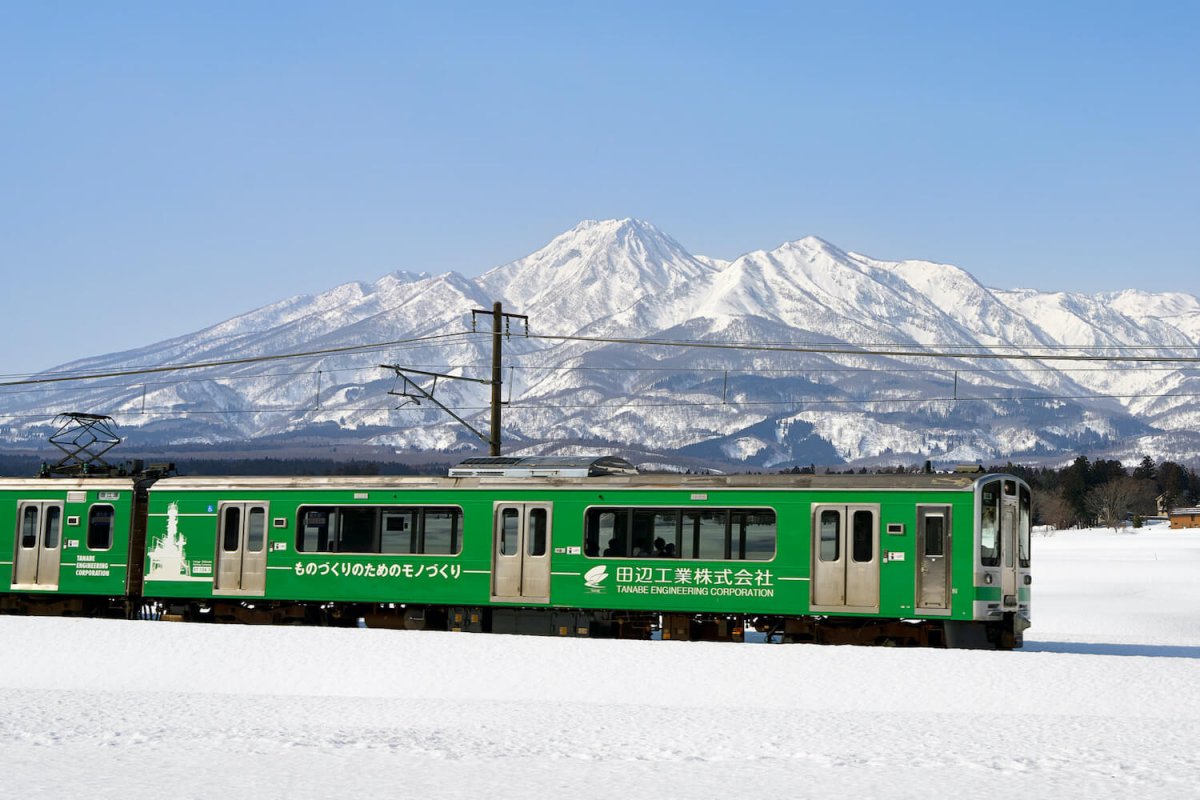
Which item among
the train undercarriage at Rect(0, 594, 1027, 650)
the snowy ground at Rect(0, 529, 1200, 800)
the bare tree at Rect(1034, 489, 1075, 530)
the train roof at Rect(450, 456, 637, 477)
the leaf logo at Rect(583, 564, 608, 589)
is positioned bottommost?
the snowy ground at Rect(0, 529, 1200, 800)

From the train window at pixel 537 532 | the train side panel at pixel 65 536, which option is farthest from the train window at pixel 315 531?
the train side panel at pixel 65 536

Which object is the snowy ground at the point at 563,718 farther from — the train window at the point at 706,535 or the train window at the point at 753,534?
the train window at the point at 753,534

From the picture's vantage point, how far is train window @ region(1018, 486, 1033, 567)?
26117 mm

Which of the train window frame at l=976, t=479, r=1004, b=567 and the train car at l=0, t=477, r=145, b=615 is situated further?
the train car at l=0, t=477, r=145, b=615

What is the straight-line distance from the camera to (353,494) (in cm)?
2903

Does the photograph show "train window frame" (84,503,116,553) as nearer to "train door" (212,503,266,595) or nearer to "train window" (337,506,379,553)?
"train door" (212,503,266,595)

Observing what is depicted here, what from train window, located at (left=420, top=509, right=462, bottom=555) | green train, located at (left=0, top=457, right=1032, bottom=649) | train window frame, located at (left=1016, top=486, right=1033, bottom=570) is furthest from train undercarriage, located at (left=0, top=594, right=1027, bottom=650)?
train window, located at (left=420, top=509, right=462, bottom=555)

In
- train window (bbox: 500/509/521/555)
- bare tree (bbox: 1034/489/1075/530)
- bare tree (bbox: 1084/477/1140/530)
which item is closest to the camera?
train window (bbox: 500/509/521/555)

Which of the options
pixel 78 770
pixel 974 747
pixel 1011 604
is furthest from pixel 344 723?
pixel 1011 604

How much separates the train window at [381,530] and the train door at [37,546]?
6.61m

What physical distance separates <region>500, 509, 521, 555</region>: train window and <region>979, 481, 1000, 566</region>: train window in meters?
8.67

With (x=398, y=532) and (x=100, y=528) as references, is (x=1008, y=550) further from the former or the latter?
(x=100, y=528)

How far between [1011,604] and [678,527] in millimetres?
6098

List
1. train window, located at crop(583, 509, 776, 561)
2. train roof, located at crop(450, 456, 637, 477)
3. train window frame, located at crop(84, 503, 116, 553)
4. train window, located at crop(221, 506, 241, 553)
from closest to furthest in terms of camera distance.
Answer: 1. train window, located at crop(583, 509, 776, 561)
2. train roof, located at crop(450, 456, 637, 477)
3. train window, located at crop(221, 506, 241, 553)
4. train window frame, located at crop(84, 503, 116, 553)
